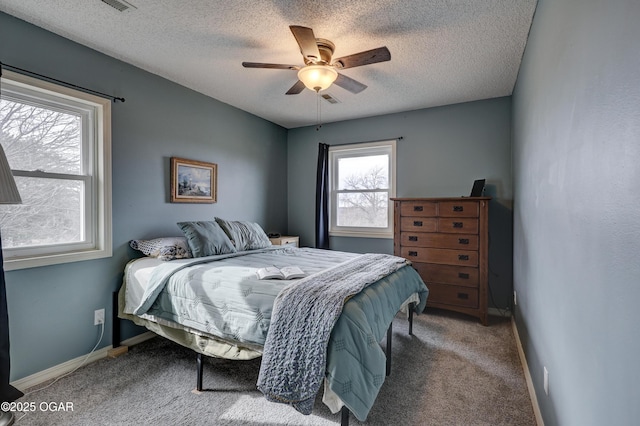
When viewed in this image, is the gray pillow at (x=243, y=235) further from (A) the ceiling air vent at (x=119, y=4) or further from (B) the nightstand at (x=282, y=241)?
(A) the ceiling air vent at (x=119, y=4)

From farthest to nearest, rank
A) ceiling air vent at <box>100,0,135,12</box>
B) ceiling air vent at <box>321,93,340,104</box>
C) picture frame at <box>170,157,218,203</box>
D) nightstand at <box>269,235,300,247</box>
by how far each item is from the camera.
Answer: nightstand at <box>269,235,300,247</box> → ceiling air vent at <box>321,93,340,104</box> → picture frame at <box>170,157,218,203</box> → ceiling air vent at <box>100,0,135,12</box>

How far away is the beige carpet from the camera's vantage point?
1.80 meters

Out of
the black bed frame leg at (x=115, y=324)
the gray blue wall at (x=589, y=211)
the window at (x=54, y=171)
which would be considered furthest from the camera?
the black bed frame leg at (x=115, y=324)

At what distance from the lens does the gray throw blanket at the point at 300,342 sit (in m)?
1.52

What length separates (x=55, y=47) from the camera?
7.62ft

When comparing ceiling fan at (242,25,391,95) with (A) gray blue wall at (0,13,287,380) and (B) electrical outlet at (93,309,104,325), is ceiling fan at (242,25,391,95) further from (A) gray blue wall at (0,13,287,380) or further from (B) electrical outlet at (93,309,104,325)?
(B) electrical outlet at (93,309,104,325)

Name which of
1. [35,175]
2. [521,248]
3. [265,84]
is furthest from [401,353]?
[35,175]

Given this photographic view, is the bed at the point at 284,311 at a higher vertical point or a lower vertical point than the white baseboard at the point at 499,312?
higher

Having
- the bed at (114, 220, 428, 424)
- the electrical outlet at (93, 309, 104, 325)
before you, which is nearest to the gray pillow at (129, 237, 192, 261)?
the bed at (114, 220, 428, 424)

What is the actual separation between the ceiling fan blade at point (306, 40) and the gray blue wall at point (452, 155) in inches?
90.1

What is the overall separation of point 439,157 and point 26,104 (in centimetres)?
406

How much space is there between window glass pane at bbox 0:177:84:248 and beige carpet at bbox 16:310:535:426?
3.45 feet

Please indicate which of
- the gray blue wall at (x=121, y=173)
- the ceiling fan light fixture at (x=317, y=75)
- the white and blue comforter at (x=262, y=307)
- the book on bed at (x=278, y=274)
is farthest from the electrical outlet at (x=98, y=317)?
the ceiling fan light fixture at (x=317, y=75)

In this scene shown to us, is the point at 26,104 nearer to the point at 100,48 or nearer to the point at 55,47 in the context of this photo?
the point at 55,47
